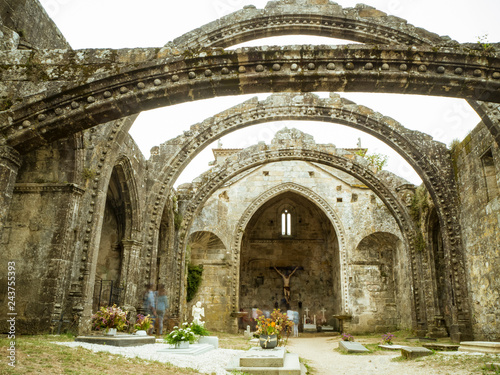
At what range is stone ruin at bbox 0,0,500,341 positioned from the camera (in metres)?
4.55

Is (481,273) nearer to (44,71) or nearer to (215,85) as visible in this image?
(215,85)

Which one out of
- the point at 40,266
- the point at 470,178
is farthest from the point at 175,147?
the point at 470,178

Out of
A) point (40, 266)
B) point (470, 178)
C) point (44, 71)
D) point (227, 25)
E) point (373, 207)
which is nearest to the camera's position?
point (44, 71)

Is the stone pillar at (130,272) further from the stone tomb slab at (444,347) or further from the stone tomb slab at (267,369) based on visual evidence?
the stone tomb slab at (444,347)

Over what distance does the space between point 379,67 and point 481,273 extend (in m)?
7.36

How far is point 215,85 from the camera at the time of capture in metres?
4.59

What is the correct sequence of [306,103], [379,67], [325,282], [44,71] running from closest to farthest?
[379,67]
[44,71]
[306,103]
[325,282]

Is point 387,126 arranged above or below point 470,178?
above

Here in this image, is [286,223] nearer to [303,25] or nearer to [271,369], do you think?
[303,25]

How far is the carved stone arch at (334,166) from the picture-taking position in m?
13.4

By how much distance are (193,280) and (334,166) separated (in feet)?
25.0

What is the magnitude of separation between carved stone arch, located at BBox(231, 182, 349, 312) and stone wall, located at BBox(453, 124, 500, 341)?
781 centimetres

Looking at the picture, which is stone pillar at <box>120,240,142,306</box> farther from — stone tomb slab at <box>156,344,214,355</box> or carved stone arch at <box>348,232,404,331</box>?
carved stone arch at <box>348,232,404,331</box>

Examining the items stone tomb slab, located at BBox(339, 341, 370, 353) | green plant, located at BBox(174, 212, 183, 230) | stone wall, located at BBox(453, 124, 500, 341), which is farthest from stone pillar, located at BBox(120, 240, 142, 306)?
stone wall, located at BBox(453, 124, 500, 341)
